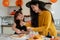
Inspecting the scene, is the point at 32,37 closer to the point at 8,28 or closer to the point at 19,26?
the point at 19,26

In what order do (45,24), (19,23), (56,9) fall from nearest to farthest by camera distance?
(45,24), (19,23), (56,9)

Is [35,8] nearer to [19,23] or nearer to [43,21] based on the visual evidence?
[43,21]

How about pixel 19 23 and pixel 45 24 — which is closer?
pixel 45 24

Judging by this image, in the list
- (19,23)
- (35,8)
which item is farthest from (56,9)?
(35,8)

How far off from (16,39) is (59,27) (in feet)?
6.72

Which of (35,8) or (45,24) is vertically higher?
(35,8)

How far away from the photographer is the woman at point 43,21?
51.4 inches

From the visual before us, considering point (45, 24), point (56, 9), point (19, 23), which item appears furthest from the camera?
point (56, 9)

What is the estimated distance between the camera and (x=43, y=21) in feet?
4.35

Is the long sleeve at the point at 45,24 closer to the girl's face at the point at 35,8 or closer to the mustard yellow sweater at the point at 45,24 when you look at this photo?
the mustard yellow sweater at the point at 45,24

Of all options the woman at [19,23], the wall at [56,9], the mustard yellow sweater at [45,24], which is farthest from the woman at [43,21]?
the wall at [56,9]

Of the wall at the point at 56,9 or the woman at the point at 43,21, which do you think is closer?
the woman at the point at 43,21

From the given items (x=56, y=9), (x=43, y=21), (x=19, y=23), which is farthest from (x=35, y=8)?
(x=56, y=9)

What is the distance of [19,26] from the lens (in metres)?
1.55
